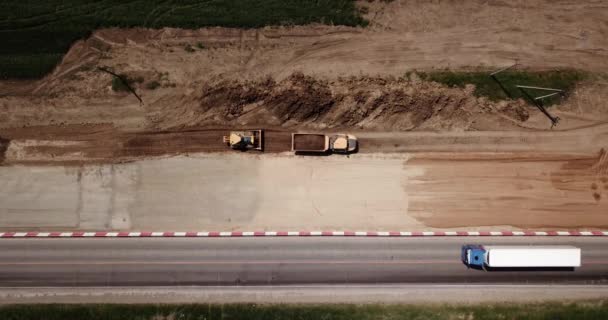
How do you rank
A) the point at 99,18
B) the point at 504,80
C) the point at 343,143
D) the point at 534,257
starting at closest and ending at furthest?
the point at 534,257, the point at 343,143, the point at 504,80, the point at 99,18

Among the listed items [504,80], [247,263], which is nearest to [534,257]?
[504,80]

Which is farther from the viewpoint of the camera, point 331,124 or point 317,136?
point 331,124

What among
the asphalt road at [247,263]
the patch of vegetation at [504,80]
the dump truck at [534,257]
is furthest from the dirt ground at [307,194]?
the patch of vegetation at [504,80]

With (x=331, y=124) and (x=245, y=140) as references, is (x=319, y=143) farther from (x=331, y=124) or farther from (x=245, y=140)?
(x=245, y=140)

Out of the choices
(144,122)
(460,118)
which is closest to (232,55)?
(144,122)

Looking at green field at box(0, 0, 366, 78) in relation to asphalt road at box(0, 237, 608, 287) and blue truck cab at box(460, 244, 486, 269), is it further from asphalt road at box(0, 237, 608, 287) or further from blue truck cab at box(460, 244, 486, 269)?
blue truck cab at box(460, 244, 486, 269)

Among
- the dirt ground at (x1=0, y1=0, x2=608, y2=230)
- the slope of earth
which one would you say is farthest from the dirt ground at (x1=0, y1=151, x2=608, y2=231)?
the slope of earth

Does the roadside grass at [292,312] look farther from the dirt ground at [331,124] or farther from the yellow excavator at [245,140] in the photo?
the yellow excavator at [245,140]
